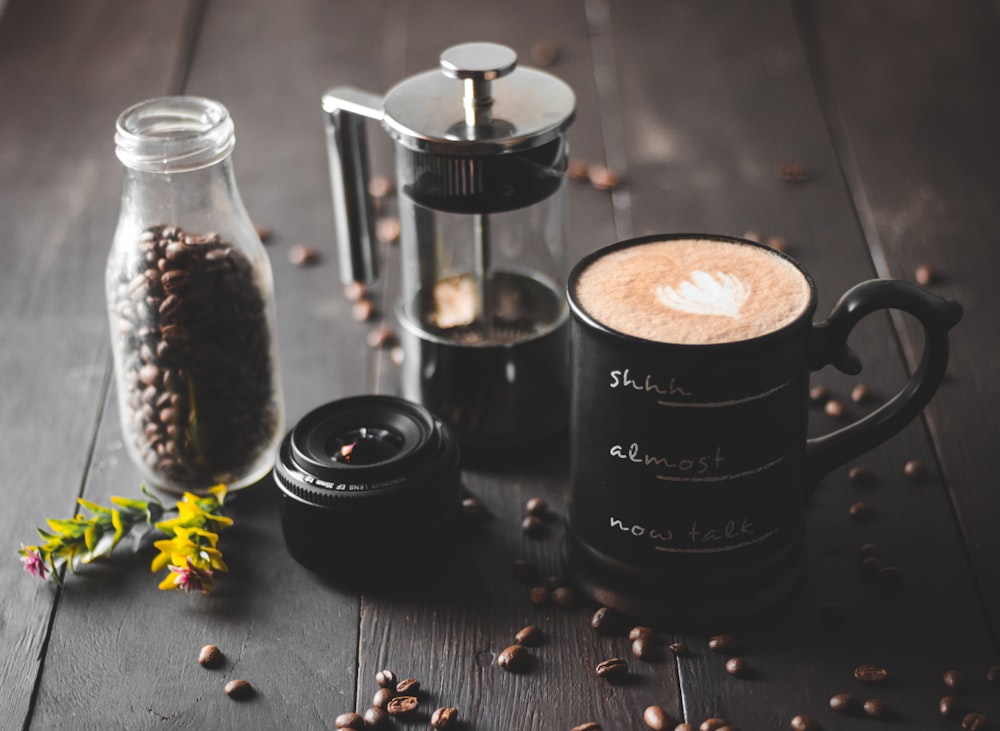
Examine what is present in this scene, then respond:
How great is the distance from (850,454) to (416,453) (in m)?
0.35

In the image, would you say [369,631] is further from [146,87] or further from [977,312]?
[146,87]

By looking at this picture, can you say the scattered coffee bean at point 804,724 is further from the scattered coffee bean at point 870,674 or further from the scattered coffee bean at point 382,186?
the scattered coffee bean at point 382,186

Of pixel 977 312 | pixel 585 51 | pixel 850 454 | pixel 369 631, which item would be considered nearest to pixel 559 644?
pixel 369 631

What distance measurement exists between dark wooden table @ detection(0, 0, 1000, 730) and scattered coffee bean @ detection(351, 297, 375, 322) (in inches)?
0.8

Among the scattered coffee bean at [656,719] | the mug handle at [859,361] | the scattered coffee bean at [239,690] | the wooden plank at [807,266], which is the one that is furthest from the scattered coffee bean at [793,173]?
the scattered coffee bean at [239,690]

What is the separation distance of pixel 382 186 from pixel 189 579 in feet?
2.38

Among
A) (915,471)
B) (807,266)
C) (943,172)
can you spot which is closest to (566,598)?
(915,471)

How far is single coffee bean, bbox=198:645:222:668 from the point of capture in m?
1.01

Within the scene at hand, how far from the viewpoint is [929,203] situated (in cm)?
159

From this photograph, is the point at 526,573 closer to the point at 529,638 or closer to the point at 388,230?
the point at 529,638

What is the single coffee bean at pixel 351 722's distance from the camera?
94 centimetres

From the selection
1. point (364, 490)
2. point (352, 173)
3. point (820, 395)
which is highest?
point (352, 173)

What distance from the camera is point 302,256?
5.02 ft

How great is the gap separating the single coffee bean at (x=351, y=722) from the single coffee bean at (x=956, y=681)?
437 mm
